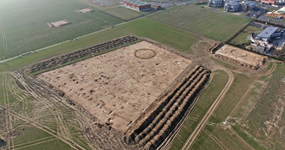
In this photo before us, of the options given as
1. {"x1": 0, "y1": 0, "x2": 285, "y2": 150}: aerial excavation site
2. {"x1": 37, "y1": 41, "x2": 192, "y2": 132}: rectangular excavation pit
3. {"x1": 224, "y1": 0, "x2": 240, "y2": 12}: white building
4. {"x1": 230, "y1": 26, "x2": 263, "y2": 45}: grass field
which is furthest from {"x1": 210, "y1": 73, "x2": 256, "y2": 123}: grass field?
{"x1": 224, "y1": 0, "x2": 240, "y2": 12}: white building

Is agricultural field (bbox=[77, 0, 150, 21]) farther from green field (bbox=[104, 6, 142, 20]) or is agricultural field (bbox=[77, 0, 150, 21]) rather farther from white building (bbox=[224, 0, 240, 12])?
white building (bbox=[224, 0, 240, 12])

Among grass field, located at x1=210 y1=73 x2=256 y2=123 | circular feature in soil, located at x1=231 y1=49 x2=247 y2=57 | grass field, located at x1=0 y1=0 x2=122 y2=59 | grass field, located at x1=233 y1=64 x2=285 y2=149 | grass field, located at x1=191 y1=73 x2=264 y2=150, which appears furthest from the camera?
grass field, located at x1=0 y1=0 x2=122 y2=59

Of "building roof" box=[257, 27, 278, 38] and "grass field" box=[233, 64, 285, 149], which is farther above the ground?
"building roof" box=[257, 27, 278, 38]

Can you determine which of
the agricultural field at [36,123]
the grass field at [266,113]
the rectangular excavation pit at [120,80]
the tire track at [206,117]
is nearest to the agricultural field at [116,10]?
the rectangular excavation pit at [120,80]

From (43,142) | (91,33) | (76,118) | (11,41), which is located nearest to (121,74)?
(76,118)

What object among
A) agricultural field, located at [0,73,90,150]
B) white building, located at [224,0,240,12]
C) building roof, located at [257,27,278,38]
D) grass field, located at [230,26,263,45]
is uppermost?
white building, located at [224,0,240,12]

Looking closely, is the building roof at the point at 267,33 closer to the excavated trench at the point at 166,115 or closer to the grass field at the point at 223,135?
the excavated trench at the point at 166,115
